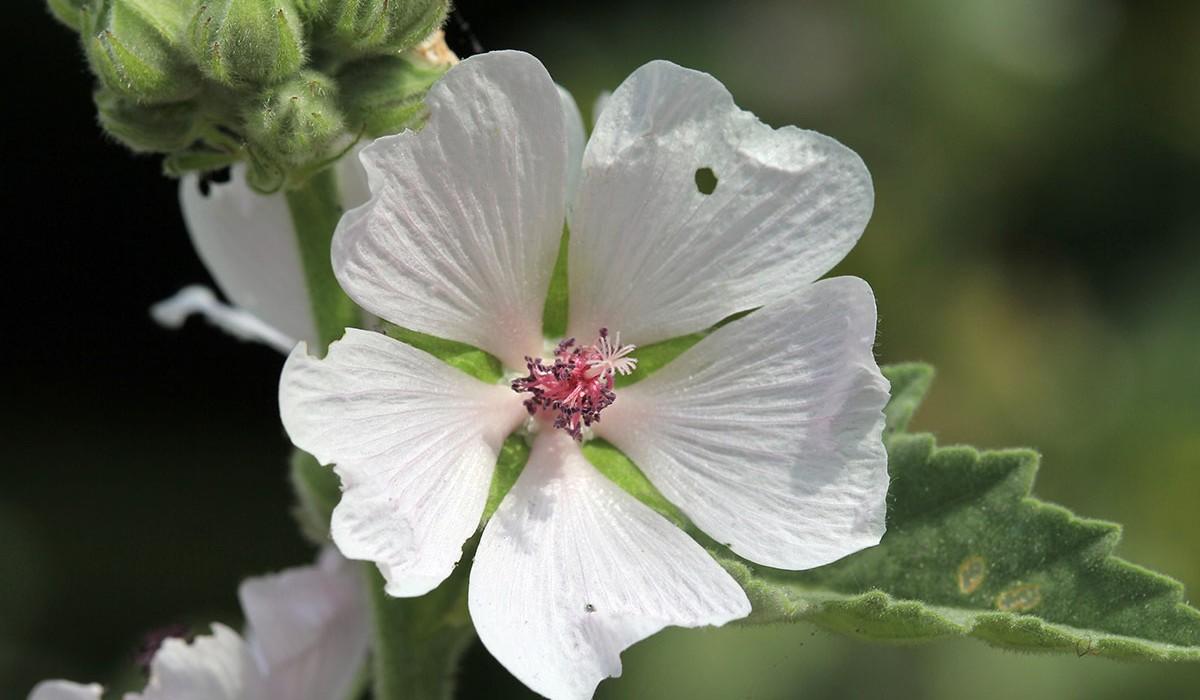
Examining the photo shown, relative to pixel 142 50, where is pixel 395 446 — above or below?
below

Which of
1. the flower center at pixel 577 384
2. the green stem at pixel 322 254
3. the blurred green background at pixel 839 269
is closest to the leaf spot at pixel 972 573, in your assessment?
the flower center at pixel 577 384

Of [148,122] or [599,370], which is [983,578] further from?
[148,122]

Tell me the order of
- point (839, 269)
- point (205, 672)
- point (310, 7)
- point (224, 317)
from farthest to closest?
1. point (839, 269)
2. point (224, 317)
3. point (205, 672)
4. point (310, 7)

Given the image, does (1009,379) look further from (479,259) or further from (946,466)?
(479,259)

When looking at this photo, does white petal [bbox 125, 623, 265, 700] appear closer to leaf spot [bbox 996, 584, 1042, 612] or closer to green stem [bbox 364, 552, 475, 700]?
green stem [bbox 364, 552, 475, 700]

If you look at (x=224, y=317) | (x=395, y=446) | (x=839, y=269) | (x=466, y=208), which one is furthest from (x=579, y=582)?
(x=839, y=269)

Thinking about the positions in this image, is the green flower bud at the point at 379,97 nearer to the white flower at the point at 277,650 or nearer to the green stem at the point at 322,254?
the green stem at the point at 322,254
